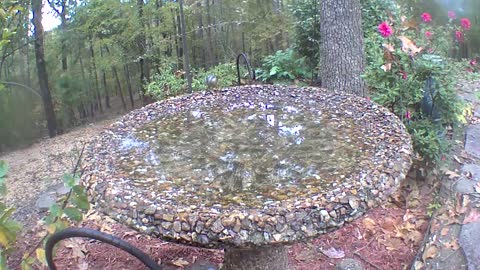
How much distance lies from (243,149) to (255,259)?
1.44 feet

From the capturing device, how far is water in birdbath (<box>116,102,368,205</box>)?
1396mm

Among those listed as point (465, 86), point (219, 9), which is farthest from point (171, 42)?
point (465, 86)

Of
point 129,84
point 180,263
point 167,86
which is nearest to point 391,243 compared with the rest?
point 180,263

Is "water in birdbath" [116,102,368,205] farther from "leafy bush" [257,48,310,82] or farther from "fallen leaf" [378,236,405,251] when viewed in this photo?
"leafy bush" [257,48,310,82]

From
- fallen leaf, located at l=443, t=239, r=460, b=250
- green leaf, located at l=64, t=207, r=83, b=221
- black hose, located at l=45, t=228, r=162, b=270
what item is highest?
green leaf, located at l=64, t=207, r=83, b=221

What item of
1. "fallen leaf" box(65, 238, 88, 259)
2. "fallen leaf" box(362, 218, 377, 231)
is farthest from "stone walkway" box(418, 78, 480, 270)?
"fallen leaf" box(65, 238, 88, 259)

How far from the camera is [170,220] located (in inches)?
47.7

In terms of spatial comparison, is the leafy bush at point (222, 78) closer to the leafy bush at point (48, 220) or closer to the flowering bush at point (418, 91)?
the flowering bush at point (418, 91)

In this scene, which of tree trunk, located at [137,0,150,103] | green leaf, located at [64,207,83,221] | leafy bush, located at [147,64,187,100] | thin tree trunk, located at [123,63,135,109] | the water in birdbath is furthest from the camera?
thin tree trunk, located at [123,63,135,109]

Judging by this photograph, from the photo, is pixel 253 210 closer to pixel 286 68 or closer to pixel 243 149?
pixel 243 149

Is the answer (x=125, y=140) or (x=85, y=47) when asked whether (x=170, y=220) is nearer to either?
(x=125, y=140)

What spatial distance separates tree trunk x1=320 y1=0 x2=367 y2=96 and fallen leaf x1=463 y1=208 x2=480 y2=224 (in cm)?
183

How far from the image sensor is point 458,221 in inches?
90.3

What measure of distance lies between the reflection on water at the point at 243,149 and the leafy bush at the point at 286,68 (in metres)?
2.87
